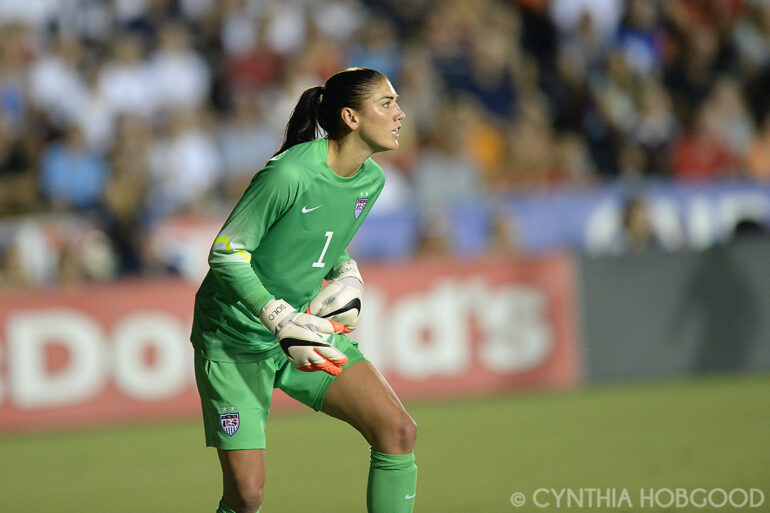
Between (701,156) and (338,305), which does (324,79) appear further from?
(338,305)

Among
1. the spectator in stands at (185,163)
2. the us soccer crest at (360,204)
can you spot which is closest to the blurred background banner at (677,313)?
the spectator in stands at (185,163)

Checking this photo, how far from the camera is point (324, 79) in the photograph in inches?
453

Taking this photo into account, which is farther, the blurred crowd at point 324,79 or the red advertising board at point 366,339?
the blurred crowd at point 324,79

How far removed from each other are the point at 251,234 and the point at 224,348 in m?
0.57

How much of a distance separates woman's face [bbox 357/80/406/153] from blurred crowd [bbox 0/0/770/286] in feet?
19.0

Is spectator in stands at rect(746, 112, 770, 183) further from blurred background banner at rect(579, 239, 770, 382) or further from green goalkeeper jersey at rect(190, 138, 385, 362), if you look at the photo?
green goalkeeper jersey at rect(190, 138, 385, 362)

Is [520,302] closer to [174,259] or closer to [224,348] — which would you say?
[174,259]

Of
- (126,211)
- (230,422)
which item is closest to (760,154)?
(126,211)

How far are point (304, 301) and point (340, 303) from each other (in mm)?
208

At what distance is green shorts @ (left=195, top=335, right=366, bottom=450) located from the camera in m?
4.44

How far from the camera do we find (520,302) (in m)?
10.0

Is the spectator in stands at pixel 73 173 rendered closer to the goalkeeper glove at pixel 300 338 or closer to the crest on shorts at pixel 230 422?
the crest on shorts at pixel 230 422

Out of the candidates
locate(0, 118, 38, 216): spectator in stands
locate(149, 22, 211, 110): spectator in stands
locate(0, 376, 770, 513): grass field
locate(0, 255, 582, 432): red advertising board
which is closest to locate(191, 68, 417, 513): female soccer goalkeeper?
locate(0, 376, 770, 513): grass field

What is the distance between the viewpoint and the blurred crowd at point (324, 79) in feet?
34.2
